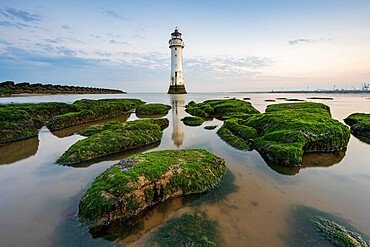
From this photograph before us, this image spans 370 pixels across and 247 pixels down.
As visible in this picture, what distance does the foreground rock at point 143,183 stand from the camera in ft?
12.7

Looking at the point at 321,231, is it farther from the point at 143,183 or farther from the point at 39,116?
the point at 39,116

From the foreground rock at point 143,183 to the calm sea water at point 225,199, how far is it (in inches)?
11.9

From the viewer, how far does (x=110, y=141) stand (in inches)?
330

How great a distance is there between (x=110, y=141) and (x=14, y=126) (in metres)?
8.07

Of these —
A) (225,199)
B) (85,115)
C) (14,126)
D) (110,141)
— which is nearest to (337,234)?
(225,199)

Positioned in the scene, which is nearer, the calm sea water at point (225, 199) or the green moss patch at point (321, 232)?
the green moss patch at point (321, 232)

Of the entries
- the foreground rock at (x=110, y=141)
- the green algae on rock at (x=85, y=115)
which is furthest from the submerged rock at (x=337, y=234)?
the green algae on rock at (x=85, y=115)

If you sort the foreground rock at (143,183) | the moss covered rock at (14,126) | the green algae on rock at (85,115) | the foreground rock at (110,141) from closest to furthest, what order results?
the foreground rock at (143,183)
the foreground rock at (110,141)
the moss covered rock at (14,126)
the green algae on rock at (85,115)

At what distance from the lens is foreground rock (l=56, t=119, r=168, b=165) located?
23.6ft

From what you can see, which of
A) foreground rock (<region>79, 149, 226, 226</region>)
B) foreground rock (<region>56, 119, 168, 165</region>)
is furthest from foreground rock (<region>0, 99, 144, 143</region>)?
foreground rock (<region>79, 149, 226, 226</region>)

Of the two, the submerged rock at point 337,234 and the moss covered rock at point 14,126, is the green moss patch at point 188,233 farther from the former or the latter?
the moss covered rock at point 14,126

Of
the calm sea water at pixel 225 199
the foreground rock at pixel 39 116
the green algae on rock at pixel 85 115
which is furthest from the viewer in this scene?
the green algae on rock at pixel 85 115

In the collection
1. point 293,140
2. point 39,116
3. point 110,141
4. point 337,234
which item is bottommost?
point 337,234

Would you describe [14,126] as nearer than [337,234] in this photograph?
No
